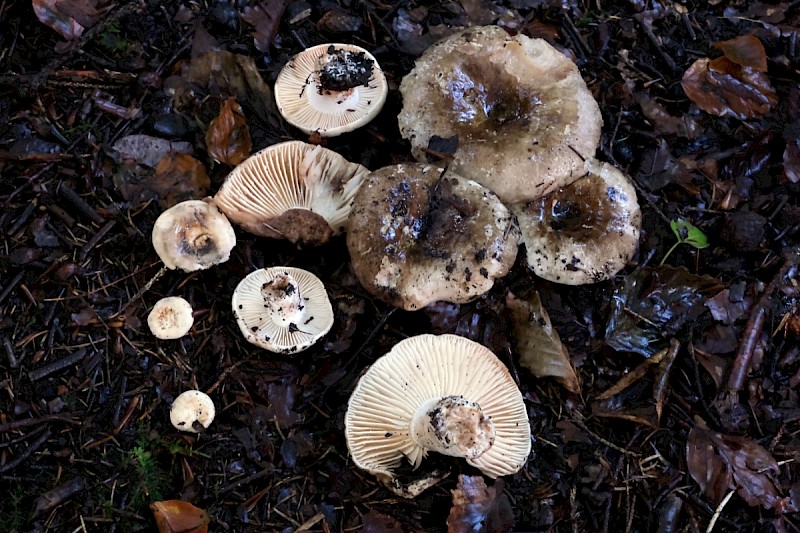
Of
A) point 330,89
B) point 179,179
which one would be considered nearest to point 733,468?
point 330,89

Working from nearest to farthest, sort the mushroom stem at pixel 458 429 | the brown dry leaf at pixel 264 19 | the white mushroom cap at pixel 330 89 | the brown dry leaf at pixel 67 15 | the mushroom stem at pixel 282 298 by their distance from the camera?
the mushroom stem at pixel 458 429 < the mushroom stem at pixel 282 298 < the white mushroom cap at pixel 330 89 < the brown dry leaf at pixel 67 15 < the brown dry leaf at pixel 264 19

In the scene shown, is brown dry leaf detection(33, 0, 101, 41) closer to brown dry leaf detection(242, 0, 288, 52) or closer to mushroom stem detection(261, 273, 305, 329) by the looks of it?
brown dry leaf detection(242, 0, 288, 52)

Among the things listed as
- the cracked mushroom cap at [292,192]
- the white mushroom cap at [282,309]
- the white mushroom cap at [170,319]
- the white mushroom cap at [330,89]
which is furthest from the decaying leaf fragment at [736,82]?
the white mushroom cap at [170,319]

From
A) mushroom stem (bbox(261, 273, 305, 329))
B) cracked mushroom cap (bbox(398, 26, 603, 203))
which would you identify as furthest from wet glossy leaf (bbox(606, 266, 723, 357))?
mushroom stem (bbox(261, 273, 305, 329))

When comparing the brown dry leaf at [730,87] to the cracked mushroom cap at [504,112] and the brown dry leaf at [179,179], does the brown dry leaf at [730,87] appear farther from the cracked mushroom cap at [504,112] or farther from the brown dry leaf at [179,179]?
the brown dry leaf at [179,179]

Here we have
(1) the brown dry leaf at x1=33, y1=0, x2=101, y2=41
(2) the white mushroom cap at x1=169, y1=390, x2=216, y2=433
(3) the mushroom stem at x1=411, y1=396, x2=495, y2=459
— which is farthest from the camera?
(1) the brown dry leaf at x1=33, y1=0, x2=101, y2=41

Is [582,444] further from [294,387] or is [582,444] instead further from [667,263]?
[294,387]
